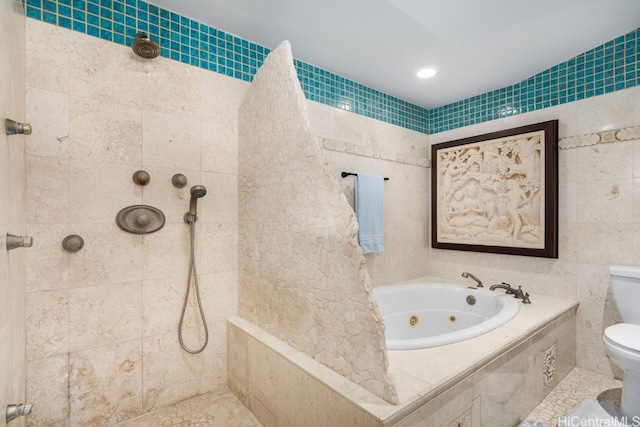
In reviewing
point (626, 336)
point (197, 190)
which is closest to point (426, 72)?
point (197, 190)

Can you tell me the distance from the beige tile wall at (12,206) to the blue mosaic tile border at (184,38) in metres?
0.23

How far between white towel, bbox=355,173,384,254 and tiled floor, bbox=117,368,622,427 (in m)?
1.45

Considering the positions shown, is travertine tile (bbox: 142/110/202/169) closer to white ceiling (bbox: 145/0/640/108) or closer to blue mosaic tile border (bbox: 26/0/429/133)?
blue mosaic tile border (bbox: 26/0/429/133)

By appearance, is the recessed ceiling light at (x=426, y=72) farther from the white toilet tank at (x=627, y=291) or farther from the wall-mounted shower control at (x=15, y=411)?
the wall-mounted shower control at (x=15, y=411)

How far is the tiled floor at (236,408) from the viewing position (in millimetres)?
1709

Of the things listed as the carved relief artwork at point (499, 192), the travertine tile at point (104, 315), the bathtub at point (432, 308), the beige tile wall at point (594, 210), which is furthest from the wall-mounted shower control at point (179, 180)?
the beige tile wall at point (594, 210)

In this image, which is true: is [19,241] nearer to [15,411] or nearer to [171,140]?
[15,411]

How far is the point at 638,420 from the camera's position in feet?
5.53

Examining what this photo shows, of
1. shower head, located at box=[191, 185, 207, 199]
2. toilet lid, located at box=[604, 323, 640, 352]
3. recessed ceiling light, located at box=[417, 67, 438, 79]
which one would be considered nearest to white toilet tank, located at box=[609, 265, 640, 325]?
toilet lid, located at box=[604, 323, 640, 352]

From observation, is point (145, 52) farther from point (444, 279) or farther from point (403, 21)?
point (444, 279)

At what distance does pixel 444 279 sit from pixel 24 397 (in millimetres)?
3151

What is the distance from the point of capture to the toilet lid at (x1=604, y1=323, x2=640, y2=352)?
5.40ft

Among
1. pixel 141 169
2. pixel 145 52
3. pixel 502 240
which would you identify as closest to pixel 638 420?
pixel 502 240

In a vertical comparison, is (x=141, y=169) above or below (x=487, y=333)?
above
